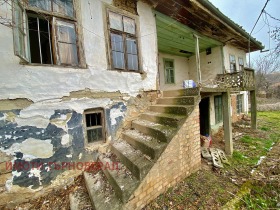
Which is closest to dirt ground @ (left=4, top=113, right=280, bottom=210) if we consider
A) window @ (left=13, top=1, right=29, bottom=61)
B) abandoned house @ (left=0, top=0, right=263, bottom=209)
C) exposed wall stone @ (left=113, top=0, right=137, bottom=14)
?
abandoned house @ (left=0, top=0, right=263, bottom=209)

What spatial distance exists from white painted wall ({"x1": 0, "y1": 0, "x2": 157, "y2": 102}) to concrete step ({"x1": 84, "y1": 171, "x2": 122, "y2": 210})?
192cm

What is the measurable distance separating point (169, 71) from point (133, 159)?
22.0 ft

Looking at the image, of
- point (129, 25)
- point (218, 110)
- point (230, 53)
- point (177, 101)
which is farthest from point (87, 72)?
point (230, 53)

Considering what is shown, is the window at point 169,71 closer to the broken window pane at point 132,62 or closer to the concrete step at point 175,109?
the broken window pane at point 132,62

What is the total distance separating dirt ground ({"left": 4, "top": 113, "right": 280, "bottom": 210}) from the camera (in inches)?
116

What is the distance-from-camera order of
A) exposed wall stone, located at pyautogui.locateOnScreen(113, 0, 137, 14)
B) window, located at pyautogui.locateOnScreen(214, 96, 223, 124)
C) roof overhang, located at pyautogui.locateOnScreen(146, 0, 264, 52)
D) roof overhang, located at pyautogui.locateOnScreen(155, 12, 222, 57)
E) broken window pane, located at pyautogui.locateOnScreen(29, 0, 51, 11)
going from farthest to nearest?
1. window, located at pyautogui.locateOnScreen(214, 96, 223, 124)
2. roof overhang, located at pyautogui.locateOnScreen(155, 12, 222, 57)
3. roof overhang, located at pyautogui.locateOnScreen(146, 0, 264, 52)
4. exposed wall stone, located at pyautogui.locateOnScreen(113, 0, 137, 14)
5. broken window pane, located at pyautogui.locateOnScreen(29, 0, 51, 11)

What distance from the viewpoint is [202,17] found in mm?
5660

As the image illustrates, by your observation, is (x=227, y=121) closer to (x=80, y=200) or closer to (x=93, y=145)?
(x=93, y=145)

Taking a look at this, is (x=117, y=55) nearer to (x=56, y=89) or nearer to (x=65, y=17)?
(x=65, y=17)

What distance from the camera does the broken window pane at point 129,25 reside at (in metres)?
4.28

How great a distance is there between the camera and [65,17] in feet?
11.0

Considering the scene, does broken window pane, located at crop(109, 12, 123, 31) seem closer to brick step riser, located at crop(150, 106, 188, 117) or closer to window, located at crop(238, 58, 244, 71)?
brick step riser, located at crop(150, 106, 188, 117)

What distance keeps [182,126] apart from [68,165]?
8.97 feet

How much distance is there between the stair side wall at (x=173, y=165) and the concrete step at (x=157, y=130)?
25 cm
